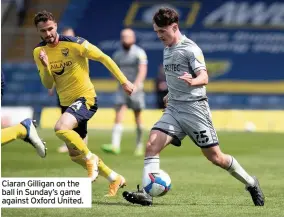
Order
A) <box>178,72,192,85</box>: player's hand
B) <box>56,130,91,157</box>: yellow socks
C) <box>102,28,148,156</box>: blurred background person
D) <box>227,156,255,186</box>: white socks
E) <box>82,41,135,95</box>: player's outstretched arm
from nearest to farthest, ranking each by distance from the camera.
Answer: <box>178,72,192,85</box>: player's hand → <box>227,156,255,186</box>: white socks → <box>82,41,135,95</box>: player's outstretched arm → <box>56,130,91,157</box>: yellow socks → <box>102,28,148,156</box>: blurred background person

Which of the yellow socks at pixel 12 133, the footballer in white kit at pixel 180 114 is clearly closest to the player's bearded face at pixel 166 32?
the footballer in white kit at pixel 180 114

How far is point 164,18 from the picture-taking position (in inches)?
390

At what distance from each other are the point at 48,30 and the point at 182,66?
7.06 feet

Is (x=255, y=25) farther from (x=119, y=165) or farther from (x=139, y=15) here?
(x=119, y=165)

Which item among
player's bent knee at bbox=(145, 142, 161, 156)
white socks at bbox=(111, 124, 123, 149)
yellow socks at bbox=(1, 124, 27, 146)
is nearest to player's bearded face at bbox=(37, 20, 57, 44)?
yellow socks at bbox=(1, 124, 27, 146)

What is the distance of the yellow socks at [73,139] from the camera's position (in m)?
11.1

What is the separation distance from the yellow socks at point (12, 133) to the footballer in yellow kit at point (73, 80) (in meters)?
0.43

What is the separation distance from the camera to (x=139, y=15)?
37.1m

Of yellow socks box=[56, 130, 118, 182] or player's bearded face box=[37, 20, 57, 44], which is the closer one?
yellow socks box=[56, 130, 118, 182]

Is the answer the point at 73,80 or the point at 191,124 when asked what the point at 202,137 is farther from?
the point at 73,80

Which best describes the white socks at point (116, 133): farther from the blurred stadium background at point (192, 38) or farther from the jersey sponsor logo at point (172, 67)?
the blurred stadium background at point (192, 38)

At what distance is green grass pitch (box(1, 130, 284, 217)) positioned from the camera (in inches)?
384

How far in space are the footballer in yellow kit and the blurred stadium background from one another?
20.0 metres

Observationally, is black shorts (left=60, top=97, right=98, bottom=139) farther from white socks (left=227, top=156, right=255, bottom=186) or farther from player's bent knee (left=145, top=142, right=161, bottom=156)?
white socks (left=227, top=156, right=255, bottom=186)
